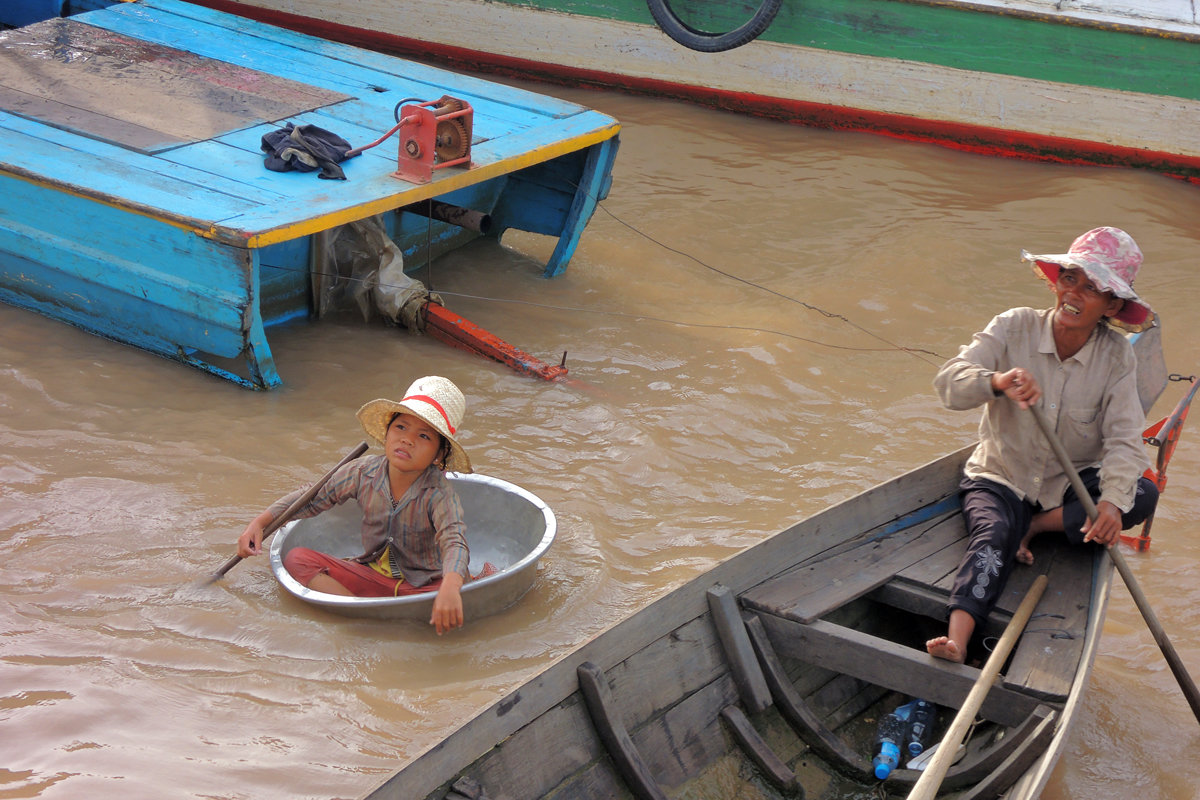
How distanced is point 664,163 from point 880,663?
5.49 metres

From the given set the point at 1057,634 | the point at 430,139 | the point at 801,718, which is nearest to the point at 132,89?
the point at 430,139

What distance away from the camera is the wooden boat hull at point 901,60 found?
24.6 feet

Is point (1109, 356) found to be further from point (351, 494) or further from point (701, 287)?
point (701, 287)

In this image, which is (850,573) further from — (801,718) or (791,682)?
(801,718)

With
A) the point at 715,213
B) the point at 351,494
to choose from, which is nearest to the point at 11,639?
the point at 351,494

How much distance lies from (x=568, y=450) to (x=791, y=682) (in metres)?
1.65

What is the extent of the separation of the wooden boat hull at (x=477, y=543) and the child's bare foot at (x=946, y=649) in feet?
3.76

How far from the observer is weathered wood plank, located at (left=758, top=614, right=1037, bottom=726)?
9.53ft

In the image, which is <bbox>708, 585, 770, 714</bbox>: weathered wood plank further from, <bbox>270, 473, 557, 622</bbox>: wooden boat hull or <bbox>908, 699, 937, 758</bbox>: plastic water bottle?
<bbox>270, 473, 557, 622</bbox>: wooden boat hull

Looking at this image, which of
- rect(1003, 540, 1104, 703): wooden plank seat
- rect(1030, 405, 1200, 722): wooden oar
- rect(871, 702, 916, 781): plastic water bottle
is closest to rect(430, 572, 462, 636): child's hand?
rect(871, 702, 916, 781): plastic water bottle

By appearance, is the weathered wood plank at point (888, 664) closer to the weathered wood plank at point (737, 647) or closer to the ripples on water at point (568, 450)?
the weathered wood plank at point (737, 647)

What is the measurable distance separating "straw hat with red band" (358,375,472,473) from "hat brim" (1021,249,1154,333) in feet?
5.83

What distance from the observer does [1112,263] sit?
310cm

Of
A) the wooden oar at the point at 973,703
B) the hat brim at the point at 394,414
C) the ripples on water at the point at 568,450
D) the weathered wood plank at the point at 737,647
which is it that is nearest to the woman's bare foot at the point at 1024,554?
the wooden oar at the point at 973,703
